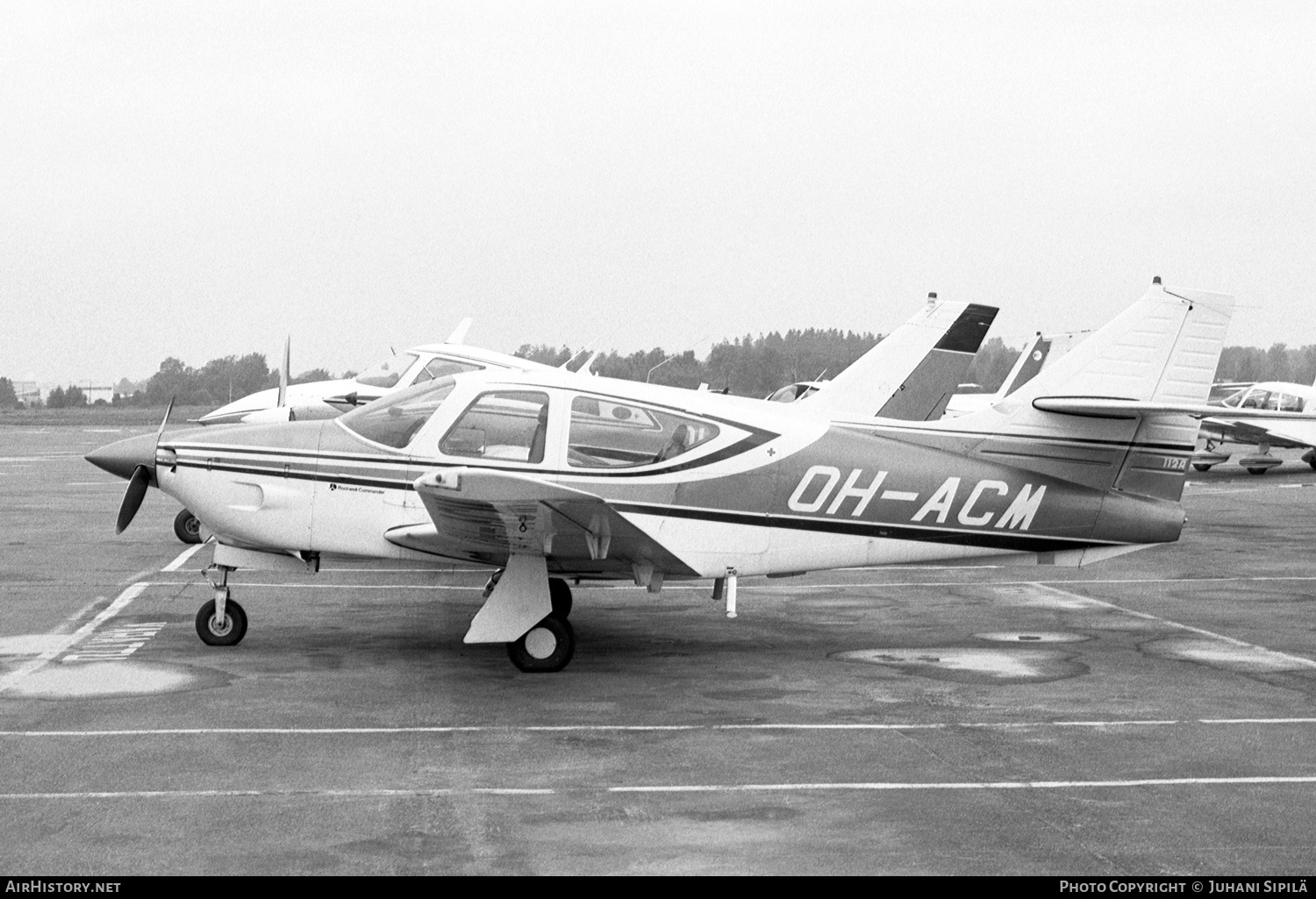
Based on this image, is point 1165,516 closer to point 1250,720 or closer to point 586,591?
point 1250,720

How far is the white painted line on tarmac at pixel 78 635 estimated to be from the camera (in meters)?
9.39

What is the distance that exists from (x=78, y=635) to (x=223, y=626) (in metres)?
1.32

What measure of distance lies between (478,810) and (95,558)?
35.9 feet

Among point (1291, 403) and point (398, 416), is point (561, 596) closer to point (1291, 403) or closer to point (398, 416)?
point (398, 416)

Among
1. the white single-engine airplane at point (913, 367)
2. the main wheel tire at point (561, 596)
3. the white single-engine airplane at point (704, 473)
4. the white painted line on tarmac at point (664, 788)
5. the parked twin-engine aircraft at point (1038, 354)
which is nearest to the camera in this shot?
the white painted line on tarmac at point (664, 788)

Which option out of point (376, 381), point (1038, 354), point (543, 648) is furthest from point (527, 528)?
point (1038, 354)

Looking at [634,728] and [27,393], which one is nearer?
[634,728]

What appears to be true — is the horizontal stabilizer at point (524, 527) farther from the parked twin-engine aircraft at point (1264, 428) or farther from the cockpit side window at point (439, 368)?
the parked twin-engine aircraft at point (1264, 428)

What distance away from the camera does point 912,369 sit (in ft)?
59.9

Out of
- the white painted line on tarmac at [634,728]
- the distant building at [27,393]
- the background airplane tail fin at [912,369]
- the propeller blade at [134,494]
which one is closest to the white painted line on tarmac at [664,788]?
the white painted line on tarmac at [634,728]

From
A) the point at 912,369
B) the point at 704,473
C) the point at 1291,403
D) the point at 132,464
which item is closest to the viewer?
the point at 704,473

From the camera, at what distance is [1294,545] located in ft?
61.0

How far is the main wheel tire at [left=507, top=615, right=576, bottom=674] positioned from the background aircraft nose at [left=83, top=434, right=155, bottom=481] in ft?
10.2

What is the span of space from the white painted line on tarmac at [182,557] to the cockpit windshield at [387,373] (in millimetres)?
5607
